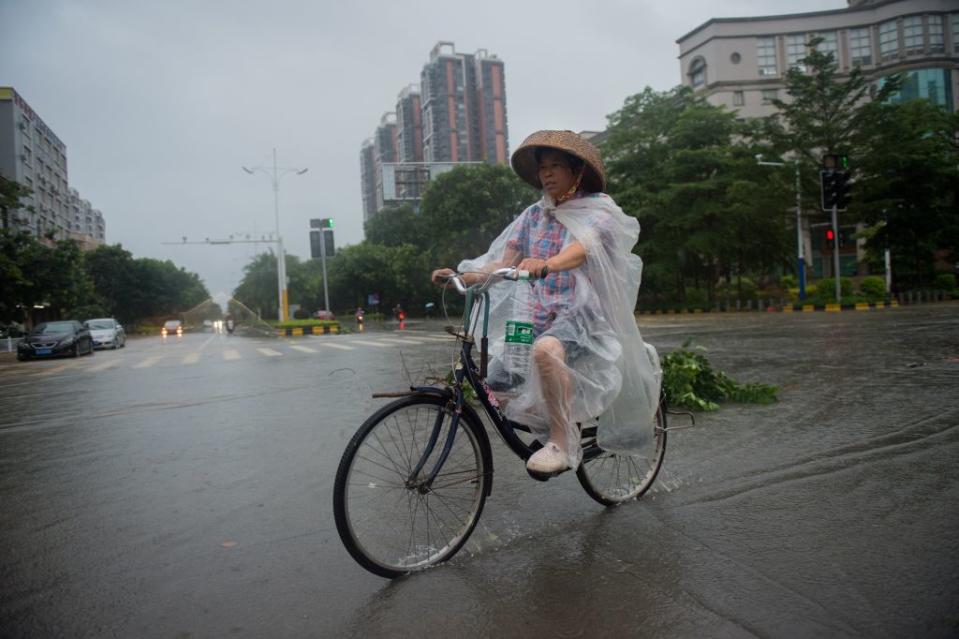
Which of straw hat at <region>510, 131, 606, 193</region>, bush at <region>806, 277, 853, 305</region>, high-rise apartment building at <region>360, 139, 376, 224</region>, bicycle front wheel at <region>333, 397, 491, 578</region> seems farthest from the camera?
high-rise apartment building at <region>360, 139, 376, 224</region>

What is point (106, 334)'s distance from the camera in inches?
1071

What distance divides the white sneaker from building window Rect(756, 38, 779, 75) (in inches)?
2278

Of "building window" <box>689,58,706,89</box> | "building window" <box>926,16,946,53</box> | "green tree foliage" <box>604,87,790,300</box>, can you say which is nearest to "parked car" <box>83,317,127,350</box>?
"green tree foliage" <box>604,87,790,300</box>

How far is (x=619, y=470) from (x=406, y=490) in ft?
4.25

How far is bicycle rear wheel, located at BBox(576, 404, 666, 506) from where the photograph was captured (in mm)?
3424

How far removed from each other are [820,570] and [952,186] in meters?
34.3

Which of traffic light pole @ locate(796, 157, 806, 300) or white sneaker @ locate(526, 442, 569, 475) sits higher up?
traffic light pole @ locate(796, 157, 806, 300)

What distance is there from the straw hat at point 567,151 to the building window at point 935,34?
58777 mm

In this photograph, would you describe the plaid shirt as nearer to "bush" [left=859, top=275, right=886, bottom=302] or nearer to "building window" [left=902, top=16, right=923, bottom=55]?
"bush" [left=859, top=275, right=886, bottom=302]

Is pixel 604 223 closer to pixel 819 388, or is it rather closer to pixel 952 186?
pixel 819 388

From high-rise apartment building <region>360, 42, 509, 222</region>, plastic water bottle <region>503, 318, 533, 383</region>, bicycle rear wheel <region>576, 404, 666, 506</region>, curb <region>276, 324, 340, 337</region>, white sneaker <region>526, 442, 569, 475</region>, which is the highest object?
high-rise apartment building <region>360, 42, 509, 222</region>

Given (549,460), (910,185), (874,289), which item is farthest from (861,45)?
(549,460)

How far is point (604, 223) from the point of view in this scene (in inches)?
131

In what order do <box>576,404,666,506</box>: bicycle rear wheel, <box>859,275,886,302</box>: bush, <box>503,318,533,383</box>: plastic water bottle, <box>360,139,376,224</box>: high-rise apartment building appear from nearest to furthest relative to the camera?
1. <box>503,318,533,383</box>: plastic water bottle
2. <box>576,404,666,506</box>: bicycle rear wheel
3. <box>859,275,886,302</box>: bush
4. <box>360,139,376,224</box>: high-rise apartment building
